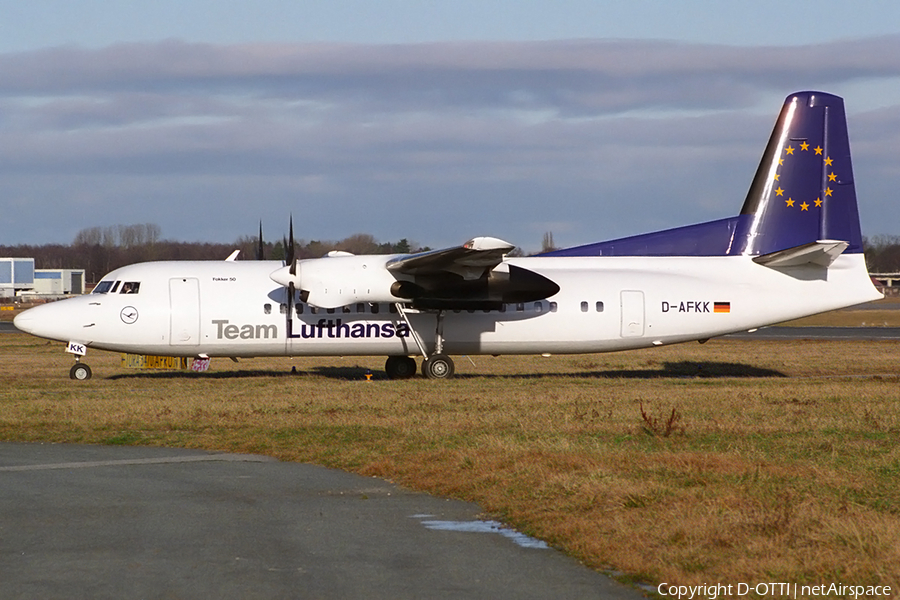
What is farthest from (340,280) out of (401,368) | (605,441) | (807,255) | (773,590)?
(773,590)

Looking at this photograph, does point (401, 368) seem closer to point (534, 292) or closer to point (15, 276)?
point (534, 292)

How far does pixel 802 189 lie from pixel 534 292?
822 cm

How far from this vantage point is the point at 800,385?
2459cm

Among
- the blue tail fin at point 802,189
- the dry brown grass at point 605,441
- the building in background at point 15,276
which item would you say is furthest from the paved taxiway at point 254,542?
the building in background at point 15,276

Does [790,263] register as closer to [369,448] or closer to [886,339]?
[369,448]

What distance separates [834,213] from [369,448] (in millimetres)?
17959

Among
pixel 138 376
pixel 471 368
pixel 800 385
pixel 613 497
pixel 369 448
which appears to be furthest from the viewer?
pixel 471 368

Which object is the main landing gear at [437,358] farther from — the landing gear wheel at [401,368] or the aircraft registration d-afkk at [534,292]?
the landing gear wheel at [401,368]

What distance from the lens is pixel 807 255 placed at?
2661cm

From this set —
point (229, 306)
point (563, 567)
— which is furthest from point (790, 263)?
point (563, 567)

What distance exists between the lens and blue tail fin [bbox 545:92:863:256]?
28.0 meters

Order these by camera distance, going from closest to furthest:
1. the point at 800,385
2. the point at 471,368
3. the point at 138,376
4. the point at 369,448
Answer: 1. the point at 369,448
2. the point at 800,385
3. the point at 138,376
4. the point at 471,368

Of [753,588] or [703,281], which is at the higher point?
[703,281]

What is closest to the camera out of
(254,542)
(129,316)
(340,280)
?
(254,542)
